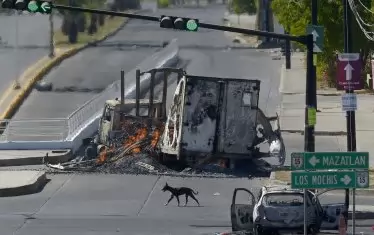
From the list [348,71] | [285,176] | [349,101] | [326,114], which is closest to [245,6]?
[326,114]

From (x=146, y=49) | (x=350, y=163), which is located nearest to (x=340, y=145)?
(x=350, y=163)

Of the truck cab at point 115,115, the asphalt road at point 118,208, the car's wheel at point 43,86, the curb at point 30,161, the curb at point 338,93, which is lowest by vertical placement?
the asphalt road at point 118,208

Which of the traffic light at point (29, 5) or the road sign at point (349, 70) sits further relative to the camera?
the road sign at point (349, 70)

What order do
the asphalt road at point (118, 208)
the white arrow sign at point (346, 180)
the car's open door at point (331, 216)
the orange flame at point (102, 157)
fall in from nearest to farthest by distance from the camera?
the white arrow sign at point (346, 180) → the car's open door at point (331, 216) → the asphalt road at point (118, 208) → the orange flame at point (102, 157)

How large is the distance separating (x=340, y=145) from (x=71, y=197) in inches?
451

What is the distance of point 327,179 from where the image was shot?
2050 centimetres

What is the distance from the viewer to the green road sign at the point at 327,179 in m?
20.4

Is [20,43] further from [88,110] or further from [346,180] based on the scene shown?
[346,180]

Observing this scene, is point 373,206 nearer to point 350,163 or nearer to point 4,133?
point 350,163

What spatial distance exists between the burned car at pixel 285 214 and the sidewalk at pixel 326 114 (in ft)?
36.7

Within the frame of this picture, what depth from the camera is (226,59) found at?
250 ft

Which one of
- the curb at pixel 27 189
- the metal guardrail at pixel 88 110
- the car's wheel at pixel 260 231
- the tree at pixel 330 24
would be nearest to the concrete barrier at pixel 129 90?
the metal guardrail at pixel 88 110

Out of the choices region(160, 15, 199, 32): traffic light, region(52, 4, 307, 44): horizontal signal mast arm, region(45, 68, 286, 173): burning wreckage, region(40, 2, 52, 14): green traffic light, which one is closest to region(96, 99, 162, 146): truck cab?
region(45, 68, 286, 173): burning wreckage

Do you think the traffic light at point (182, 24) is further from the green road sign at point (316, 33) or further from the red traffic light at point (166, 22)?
the green road sign at point (316, 33)
